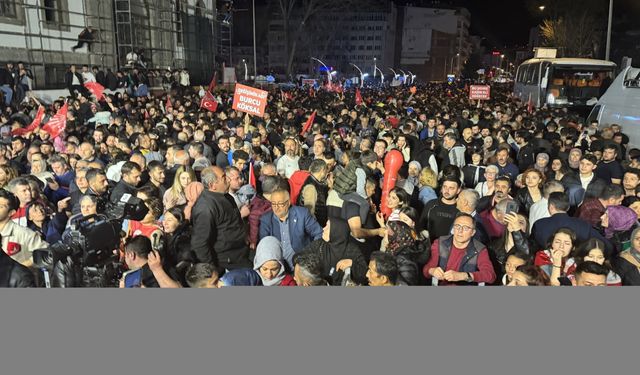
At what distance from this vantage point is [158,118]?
13.3 metres

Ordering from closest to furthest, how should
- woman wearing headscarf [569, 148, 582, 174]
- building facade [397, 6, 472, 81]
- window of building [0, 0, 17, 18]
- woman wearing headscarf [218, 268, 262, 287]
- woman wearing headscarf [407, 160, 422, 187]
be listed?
woman wearing headscarf [218, 268, 262, 287]
woman wearing headscarf [407, 160, 422, 187]
woman wearing headscarf [569, 148, 582, 174]
window of building [0, 0, 17, 18]
building facade [397, 6, 472, 81]

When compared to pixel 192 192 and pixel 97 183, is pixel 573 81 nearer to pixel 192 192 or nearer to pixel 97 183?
pixel 192 192

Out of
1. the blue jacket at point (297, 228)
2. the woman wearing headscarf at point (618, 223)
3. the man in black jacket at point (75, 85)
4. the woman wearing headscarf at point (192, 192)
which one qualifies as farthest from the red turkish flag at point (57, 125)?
the woman wearing headscarf at point (618, 223)

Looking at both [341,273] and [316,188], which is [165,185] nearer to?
[316,188]

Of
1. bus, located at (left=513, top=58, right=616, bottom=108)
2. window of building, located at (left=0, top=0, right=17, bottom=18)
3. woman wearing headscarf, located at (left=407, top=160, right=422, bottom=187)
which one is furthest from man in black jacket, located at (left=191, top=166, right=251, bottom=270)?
bus, located at (left=513, top=58, right=616, bottom=108)

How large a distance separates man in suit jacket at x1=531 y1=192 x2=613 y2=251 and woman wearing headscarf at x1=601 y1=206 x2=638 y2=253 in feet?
1.38

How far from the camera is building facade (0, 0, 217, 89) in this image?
61.6 ft

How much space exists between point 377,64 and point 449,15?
19.1 meters

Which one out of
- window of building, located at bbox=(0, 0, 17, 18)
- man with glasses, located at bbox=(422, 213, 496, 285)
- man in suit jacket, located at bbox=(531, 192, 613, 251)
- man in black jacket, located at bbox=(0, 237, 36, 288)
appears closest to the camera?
man in black jacket, located at bbox=(0, 237, 36, 288)

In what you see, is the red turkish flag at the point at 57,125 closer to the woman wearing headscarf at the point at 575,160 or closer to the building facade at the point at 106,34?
the woman wearing headscarf at the point at 575,160

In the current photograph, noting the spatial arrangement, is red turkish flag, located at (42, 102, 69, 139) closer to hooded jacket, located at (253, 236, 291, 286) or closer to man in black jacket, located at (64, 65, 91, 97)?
hooded jacket, located at (253, 236, 291, 286)

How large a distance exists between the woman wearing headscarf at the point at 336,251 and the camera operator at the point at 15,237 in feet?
6.95

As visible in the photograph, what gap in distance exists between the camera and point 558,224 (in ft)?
15.5

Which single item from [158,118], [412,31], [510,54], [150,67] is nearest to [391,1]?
[412,31]
